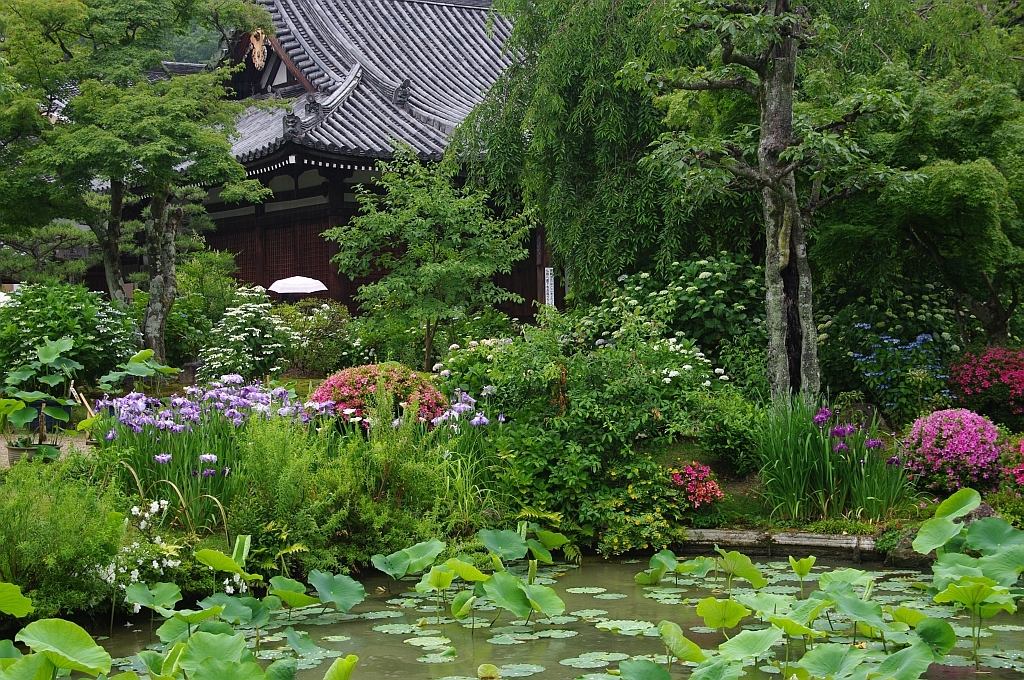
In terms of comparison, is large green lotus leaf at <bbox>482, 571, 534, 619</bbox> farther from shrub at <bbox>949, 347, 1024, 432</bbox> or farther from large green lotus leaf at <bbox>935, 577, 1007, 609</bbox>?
shrub at <bbox>949, 347, 1024, 432</bbox>

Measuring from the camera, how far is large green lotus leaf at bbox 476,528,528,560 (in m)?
5.68

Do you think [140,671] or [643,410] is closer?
[140,671]

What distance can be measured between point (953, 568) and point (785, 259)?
136 inches

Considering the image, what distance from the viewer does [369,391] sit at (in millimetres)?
7719

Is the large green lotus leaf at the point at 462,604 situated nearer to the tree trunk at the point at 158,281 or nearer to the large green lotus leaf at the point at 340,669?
the large green lotus leaf at the point at 340,669

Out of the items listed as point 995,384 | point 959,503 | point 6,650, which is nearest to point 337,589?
point 6,650

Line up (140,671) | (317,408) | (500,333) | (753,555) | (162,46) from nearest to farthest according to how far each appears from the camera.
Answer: (140,671) < (753,555) < (317,408) < (500,333) < (162,46)

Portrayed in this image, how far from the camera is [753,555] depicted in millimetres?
6797

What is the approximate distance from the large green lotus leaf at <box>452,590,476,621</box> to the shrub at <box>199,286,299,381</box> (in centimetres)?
747

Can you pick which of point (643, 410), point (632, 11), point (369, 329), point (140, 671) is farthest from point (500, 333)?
point (140, 671)

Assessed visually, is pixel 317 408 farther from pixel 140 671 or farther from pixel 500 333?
pixel 500 333

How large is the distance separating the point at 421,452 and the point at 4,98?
758cm

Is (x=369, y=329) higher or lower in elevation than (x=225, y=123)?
lower

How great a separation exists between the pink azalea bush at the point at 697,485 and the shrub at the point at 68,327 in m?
6.83
